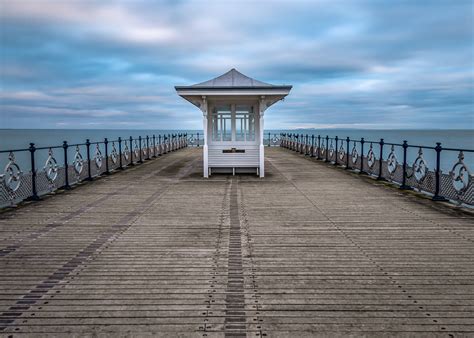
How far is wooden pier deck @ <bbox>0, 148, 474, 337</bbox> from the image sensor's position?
3510 mm

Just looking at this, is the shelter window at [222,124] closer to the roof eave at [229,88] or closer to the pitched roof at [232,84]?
the pitched roof at [232,84]

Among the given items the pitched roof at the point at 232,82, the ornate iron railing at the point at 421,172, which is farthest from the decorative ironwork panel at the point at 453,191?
the pitched roof at the point at 232,82

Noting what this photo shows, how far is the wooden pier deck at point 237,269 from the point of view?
11.5 ft

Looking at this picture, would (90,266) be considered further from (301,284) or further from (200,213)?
(200,213)

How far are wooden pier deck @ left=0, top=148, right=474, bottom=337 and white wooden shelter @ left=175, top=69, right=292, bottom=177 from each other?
5520mm

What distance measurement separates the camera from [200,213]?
8.02 m

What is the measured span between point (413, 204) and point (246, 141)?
23.7 ft

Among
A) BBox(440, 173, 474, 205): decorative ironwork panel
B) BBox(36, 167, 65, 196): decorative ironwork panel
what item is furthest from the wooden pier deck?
BBox(36, 167, 65, 196): decorative ironwork panel

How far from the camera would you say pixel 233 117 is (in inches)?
591

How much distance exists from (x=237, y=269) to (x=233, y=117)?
1063 centimetres

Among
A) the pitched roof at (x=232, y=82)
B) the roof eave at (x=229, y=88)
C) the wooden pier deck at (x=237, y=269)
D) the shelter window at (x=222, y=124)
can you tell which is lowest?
the wooden pier deck at (x=237, y=269)

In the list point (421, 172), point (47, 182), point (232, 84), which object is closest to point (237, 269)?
point (421, 172)

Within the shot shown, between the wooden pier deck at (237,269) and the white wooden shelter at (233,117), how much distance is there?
18.1 feet

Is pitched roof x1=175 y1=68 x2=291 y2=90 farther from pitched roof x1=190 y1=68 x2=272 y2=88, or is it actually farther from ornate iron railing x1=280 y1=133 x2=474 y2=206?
ornate iron railing x1=280 y1=133 x2=474 y2=206
